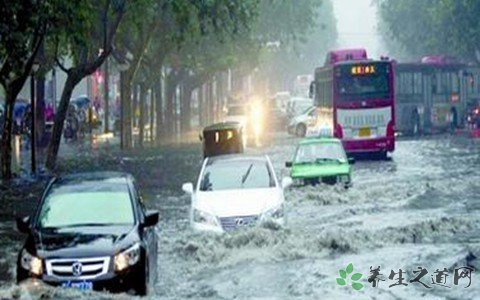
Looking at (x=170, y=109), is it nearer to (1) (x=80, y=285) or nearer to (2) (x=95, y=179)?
(2) (x=95, y=179)

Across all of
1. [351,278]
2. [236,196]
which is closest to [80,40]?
[236,196]

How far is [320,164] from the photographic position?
30.3 metres

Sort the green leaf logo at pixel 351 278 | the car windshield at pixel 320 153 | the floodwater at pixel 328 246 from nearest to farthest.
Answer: the floodwater at pixel 328 246, the green leaf logo at pixel 351 278, the car windshield at pixel 320 153

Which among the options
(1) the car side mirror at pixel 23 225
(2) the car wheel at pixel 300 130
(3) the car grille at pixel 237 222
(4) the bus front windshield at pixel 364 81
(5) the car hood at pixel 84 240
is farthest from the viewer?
(2) the car wheel at pixel 300 130

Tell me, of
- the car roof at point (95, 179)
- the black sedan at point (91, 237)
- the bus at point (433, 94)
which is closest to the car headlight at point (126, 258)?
the black sedan at point (91, 237)

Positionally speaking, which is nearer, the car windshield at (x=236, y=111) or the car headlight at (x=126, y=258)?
the car headlight at (x=126, y=258)

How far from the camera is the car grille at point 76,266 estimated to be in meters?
13.7

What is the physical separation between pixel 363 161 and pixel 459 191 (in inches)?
540

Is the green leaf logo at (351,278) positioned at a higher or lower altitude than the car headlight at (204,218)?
lower

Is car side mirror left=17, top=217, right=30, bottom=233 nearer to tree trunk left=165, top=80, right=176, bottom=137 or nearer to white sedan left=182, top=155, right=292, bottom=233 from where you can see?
white sedan left=182, top=155, right=292, bottom=233

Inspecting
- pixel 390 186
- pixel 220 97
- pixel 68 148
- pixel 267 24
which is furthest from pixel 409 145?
pixel 220 97

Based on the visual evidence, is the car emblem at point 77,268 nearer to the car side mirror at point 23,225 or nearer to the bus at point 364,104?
the car side mirror at point 23,225

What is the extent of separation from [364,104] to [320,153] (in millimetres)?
12366

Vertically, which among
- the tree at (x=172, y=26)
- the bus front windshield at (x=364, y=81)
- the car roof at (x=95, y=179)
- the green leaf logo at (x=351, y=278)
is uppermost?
the tree at (x=172, y=26)
